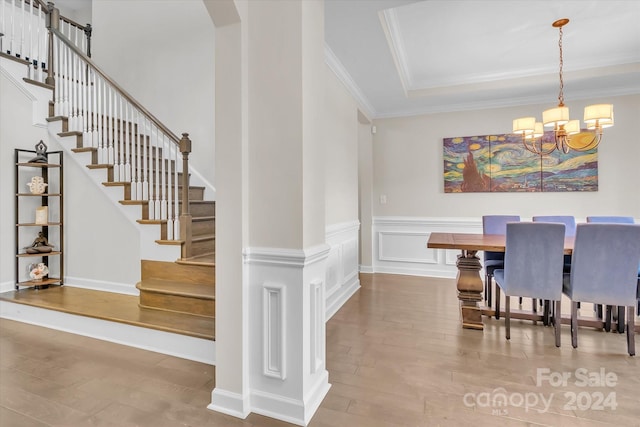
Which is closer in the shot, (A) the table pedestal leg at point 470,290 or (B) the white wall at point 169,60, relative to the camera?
(A) the table pedestal leg at point 470,290

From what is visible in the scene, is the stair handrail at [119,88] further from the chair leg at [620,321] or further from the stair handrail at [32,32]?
the chair leg at [620,321]

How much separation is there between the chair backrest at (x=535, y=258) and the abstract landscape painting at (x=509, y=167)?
233 cm

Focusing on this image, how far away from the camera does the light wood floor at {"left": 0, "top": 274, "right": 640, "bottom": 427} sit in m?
1.63

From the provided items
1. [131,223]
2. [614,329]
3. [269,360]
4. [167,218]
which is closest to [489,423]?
[269,360]

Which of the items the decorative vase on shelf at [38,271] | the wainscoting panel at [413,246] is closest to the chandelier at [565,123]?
the wainscoting panel at [413,246]

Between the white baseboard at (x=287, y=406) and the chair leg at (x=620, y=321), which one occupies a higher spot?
the chair leg at (x=620, y=321)

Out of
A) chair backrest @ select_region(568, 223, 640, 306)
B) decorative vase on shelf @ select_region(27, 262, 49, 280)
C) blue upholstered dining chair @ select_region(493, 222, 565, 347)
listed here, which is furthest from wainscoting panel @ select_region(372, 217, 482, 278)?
decorative vase on shelf @ select_region(27, 262, 49, 280)

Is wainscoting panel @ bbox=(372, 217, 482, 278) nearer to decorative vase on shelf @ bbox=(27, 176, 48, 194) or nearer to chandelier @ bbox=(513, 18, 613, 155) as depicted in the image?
chandelier @ bbox=(513, 18, 613, 155)

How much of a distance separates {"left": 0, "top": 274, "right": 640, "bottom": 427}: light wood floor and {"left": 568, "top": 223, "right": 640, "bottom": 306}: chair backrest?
423mm

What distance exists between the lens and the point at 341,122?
3.61 meters

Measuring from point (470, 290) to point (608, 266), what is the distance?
0.97 m

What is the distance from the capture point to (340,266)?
3543mm

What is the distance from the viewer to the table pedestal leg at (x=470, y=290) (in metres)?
2.76

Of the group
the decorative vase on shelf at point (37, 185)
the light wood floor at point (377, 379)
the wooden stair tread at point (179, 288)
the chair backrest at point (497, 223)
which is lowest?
the light wood floor at point (377, 379)
